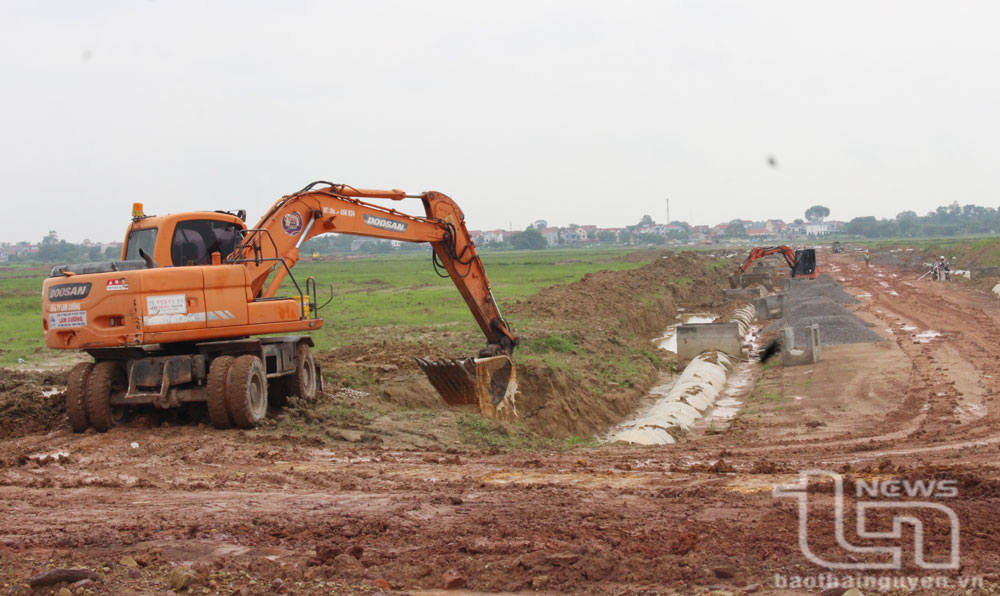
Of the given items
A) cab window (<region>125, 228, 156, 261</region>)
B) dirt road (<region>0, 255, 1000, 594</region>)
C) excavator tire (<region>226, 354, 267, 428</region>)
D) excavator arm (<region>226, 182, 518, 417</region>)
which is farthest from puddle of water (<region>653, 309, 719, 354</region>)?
cab window (<region>125, 228, 156, 261</region>)

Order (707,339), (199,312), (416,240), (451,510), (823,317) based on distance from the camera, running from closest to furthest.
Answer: (451,510)
(199,312)
(416,240)
(707,339)
(823,317)

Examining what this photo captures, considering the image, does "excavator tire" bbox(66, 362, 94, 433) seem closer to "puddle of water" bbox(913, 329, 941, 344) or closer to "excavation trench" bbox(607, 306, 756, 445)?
"excavation trench" bbox(607, 306, 756, 445)

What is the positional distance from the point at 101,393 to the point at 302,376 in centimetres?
271

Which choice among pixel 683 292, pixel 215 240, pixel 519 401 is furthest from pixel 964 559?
pixel 683 292

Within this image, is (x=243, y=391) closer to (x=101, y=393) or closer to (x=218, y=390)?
(x=218, y=390)

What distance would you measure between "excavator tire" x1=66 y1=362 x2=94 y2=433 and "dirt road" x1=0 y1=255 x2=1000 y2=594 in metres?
0.24

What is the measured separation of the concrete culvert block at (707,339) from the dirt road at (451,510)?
31.4 ft

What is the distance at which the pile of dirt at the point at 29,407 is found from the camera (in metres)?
11.7

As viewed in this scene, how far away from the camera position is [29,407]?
40.1 ft

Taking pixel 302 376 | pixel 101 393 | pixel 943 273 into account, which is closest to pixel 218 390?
pixel 101 393

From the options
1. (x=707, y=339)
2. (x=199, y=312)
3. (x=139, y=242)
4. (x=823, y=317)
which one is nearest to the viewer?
(x=199, y=312)

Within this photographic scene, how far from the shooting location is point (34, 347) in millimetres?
21266

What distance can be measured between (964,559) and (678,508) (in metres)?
2.10

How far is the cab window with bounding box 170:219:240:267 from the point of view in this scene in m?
11.3
